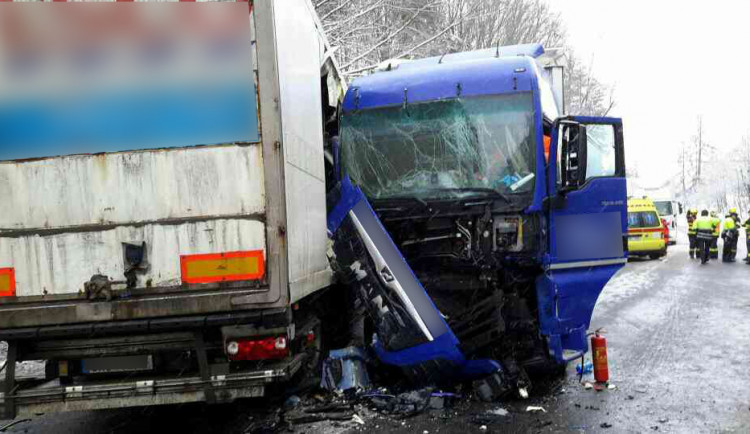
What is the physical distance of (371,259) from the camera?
495 cm

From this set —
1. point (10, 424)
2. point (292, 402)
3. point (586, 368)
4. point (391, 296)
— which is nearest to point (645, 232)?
point (586, 368)

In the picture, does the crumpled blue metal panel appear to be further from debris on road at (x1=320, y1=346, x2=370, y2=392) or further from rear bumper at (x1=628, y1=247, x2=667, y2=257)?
rear bumper at (x1=628, y1=247, x2=667, y2=257)

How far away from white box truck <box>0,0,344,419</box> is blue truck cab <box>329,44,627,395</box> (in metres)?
1.45

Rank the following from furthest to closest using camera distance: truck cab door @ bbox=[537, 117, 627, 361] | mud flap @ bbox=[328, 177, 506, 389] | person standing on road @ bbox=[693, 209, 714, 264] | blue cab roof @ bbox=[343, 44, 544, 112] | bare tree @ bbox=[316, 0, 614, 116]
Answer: person standing on road @ bbox=[693, 209, 714, 264] < bare tree @ bbox=[316, 0, 614, 116] < blue cab roof @ bbox=[343, 44, 544, 112] < truck cab door @ bbox=[537, 117, 627, 361] < mud flap @ bbox=[328, 177, 506, 389]

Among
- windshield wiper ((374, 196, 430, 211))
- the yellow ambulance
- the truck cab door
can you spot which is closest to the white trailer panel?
windshield wiper ((374, 196, 430, 211))

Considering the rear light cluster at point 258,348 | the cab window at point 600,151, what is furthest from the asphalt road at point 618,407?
the cab window at point 600,151

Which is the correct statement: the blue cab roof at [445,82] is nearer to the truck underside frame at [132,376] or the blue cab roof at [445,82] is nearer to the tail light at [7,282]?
the truck underside frame at [132,376]

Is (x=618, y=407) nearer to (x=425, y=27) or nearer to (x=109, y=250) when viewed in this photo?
Answer: (x=109, y=250)

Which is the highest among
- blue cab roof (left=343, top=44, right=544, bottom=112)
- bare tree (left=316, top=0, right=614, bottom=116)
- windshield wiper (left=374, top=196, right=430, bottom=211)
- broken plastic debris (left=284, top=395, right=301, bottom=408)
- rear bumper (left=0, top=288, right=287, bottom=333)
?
bare tree (left=316, top=0, right=614, bottom=116)

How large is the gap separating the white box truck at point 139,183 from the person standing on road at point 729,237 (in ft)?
56.1

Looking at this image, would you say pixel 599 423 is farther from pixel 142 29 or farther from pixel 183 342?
pixel 142 29

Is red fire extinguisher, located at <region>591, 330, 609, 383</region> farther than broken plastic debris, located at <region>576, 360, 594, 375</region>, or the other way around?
broken plastic debris, located at <region>576, 360, 594, 375</region>

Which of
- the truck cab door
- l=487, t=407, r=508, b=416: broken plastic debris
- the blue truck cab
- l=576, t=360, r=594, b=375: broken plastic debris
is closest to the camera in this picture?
l=487, t=407, r=508, b=416: broken plastic debris

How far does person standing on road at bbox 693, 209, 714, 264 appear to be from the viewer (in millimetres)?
17188
